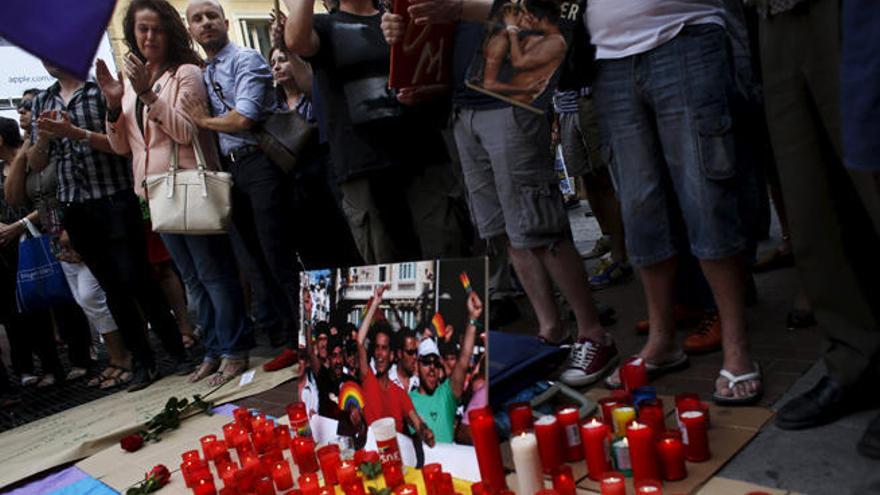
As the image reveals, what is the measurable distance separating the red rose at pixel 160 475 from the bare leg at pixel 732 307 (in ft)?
6.01

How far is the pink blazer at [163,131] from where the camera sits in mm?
3592

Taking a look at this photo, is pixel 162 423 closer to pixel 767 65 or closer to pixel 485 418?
pixel 485 418

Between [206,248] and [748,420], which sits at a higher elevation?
[206,248]

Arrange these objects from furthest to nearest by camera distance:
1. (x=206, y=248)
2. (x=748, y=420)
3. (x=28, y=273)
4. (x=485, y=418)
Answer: (x=28, y=273)
(x=206, y=248)
(x=748, y=420)
(x=485, y=418)

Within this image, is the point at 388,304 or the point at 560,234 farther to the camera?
the point at 560,234

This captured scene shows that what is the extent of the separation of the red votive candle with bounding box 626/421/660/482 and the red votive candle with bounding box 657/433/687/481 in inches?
1.5

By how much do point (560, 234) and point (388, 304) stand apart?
76 cm

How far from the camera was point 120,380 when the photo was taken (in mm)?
4543

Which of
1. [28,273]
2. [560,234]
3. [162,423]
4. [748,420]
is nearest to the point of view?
[748,420]

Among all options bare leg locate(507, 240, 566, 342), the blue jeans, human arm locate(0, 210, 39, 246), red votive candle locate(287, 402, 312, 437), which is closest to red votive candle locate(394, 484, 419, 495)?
red votive candle locate(287, 402, 312, 437)

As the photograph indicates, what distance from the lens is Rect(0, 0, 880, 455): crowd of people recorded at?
179cm

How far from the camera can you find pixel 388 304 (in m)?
2.15

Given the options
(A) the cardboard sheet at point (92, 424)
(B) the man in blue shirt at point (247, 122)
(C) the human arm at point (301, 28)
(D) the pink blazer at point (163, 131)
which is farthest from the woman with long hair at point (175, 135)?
(C) the human arm at point (301, 28)

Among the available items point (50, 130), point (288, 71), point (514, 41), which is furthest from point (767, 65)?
point (50, 130)
